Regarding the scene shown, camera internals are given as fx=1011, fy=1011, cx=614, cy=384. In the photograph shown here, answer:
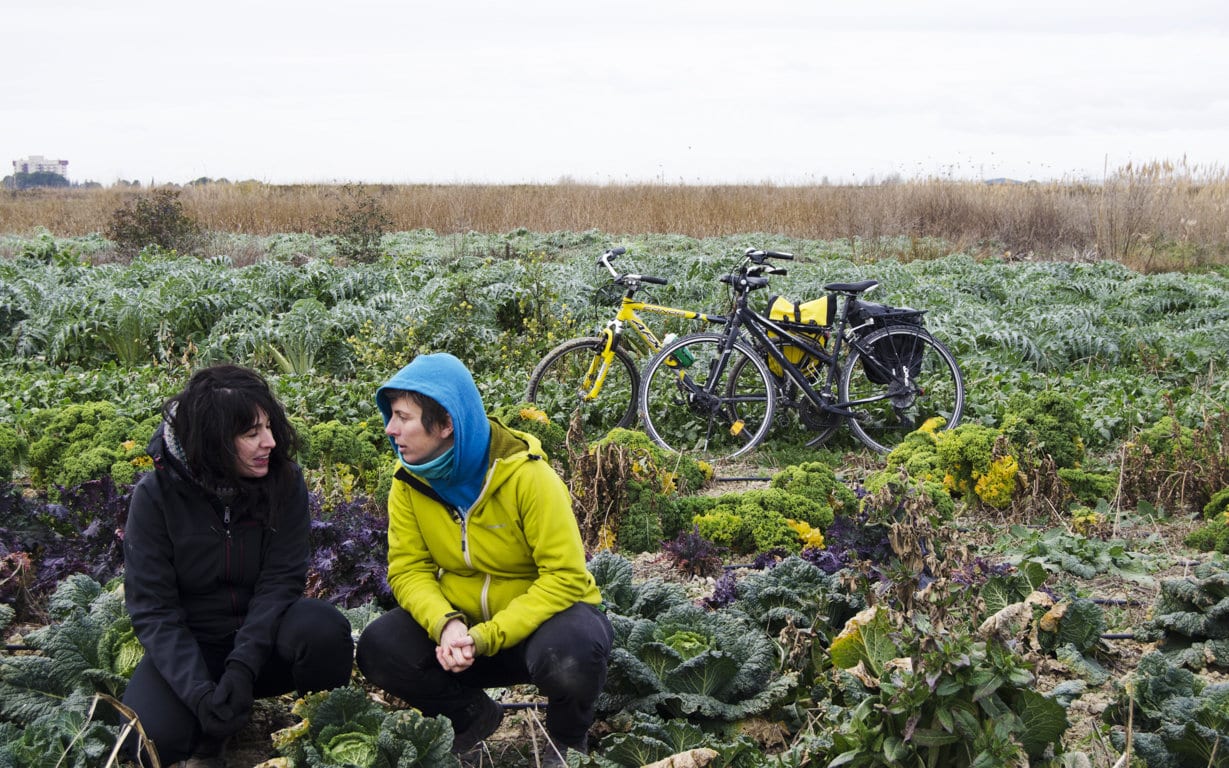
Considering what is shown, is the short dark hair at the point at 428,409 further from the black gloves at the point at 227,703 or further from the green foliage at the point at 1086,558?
the green foliage at the point at 1086,558

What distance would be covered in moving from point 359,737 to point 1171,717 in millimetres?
2035

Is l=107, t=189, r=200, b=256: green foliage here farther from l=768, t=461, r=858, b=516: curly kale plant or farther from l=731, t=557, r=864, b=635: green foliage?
l=731, t=557, r=864, b=635: green foliage

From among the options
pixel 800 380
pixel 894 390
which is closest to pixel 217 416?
pixel 800 380

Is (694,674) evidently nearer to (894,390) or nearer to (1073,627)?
(1073,627)

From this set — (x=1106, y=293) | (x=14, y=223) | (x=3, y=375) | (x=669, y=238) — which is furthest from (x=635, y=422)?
(x=14, y=223)

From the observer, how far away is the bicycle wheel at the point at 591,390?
261 inches

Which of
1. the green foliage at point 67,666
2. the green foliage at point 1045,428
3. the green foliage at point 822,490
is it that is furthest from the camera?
the green foliage at point 1045,428

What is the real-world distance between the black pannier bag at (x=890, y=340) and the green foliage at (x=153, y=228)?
1117 cm

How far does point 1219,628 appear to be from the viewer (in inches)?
130

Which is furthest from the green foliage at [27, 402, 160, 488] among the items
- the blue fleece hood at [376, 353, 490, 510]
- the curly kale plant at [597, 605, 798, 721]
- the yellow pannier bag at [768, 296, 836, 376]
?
the yellow pannier bag at [768, 296, 836, 376]

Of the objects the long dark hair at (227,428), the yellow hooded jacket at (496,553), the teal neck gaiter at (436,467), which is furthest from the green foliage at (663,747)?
the long dark hair at (227,428)

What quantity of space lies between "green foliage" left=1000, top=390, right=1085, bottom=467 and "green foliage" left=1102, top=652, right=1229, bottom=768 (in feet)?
7.93

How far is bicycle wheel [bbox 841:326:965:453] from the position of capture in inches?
260

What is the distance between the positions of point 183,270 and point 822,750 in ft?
30.9
